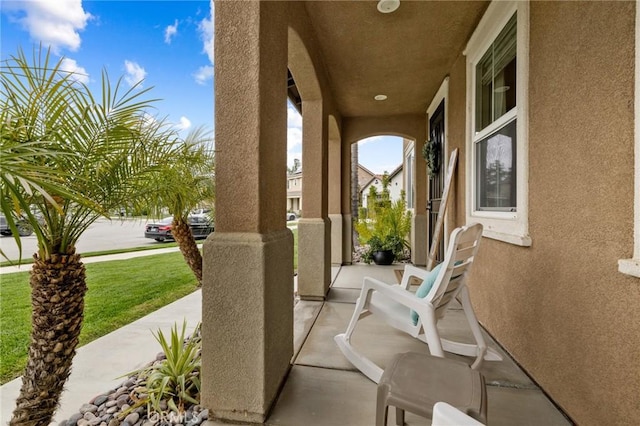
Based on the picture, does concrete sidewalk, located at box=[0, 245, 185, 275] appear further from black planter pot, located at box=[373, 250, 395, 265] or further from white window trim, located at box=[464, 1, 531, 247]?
white window trim, located at box=[464, 1, 531, 247]

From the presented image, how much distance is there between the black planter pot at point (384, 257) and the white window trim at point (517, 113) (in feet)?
10.5

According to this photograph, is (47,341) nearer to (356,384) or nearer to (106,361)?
(106,361)

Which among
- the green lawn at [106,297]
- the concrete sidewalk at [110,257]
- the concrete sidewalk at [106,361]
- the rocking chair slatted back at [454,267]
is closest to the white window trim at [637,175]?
the rocking chair slatted back at [454,267]

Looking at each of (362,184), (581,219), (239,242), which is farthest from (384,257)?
(362,184)

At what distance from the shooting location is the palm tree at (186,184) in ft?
8.08

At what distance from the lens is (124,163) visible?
212cm

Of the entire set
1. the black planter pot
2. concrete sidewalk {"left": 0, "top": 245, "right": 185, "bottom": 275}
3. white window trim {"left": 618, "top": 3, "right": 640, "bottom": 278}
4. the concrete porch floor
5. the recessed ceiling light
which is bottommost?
concrete sidewalk {"left": 0, "top": 245, "right": 185, "bottom": 275}

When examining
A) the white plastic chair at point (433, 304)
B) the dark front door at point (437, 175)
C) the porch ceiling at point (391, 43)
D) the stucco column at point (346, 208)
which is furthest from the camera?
the stucco column at point (346, 208)

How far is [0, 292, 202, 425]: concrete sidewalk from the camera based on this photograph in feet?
6.88

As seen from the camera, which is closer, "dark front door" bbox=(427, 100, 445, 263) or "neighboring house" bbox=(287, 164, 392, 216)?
"dark front door" bbox=(427, 100, 445, 263)

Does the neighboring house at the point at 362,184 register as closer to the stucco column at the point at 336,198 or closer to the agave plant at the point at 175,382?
the stucco column at the point at 336,198

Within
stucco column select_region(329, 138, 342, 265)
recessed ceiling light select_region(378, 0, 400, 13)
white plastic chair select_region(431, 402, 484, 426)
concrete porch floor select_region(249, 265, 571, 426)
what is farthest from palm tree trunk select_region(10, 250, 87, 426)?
stucco column select_region(329, 138, 342, 265)

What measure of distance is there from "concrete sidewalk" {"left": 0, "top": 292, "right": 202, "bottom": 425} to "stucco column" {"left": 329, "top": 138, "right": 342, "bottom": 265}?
3009 mm

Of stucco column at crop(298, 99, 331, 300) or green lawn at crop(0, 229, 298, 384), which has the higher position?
stucco column at crop(298, 99, 331, 300)
